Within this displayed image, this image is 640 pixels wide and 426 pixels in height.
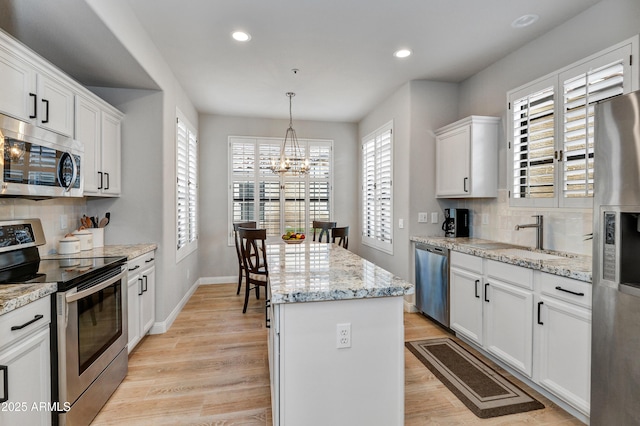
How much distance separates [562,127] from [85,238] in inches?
163

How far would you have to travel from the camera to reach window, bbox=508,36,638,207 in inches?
85.1

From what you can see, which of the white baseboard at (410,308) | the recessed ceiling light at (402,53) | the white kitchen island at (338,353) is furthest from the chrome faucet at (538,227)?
the recessed ceiling light at (402,53)

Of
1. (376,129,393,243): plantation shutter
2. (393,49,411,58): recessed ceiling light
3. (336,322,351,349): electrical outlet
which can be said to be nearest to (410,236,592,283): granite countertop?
(376,129,393,243): plantation shutter

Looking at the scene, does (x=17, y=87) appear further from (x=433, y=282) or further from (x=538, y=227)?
(x=538, y=227)

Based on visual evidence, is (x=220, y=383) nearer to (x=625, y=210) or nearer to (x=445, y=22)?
(x=625, y=210)

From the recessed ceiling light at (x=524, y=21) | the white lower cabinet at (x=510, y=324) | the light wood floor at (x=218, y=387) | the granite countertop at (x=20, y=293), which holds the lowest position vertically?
the light wood floor at (x=218, y=387)

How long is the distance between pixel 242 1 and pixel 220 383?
2915mm

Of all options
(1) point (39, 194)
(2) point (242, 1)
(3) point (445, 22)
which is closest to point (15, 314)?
(1) point (39, 194)

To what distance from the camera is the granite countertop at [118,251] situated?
8.37ft

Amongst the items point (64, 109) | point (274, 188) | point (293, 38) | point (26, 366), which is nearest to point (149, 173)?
point (64, 109)

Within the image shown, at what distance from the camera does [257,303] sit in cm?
432

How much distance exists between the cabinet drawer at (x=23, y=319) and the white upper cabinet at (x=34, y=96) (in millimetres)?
1159

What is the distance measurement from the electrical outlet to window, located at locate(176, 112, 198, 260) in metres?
2.98

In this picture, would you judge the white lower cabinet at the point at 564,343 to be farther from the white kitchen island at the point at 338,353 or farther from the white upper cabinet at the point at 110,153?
the white upper cabinet at the point at 110,153
